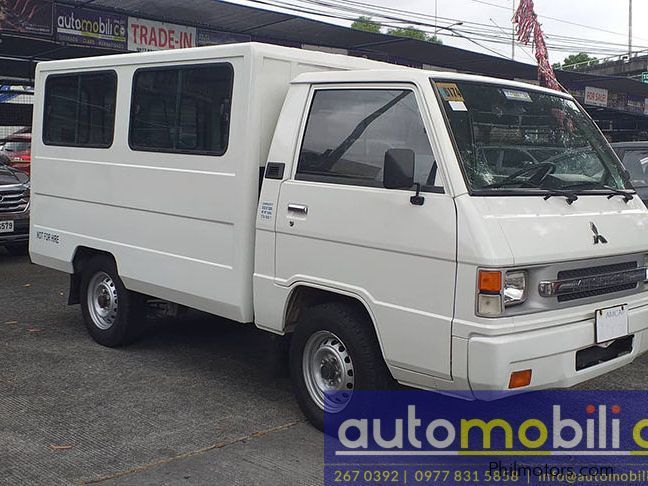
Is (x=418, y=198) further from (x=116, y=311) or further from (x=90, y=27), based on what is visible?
(x=90, y=27)

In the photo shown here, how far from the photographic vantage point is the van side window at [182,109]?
5.15m

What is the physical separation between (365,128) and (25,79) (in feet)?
50.7

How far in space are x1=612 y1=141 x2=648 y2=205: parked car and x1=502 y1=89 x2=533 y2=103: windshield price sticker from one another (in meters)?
4.12

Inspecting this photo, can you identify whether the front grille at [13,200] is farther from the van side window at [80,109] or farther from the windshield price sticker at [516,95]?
the windshield price sticker at [516,95]

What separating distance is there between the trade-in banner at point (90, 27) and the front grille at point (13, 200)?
8.32ft

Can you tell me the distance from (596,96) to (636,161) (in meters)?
14.3

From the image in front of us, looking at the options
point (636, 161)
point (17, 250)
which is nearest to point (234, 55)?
point (636, 161)

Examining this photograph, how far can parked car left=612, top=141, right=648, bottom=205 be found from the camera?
8445mm

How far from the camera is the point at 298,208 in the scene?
185 inches

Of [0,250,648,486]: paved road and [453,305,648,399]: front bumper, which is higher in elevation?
[453,305,648,399]: front bumper

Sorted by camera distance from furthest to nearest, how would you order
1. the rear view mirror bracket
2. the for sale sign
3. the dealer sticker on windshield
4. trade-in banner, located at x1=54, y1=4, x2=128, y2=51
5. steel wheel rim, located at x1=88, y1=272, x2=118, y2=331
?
the for sale sign
trade-in banner, located at x1=54, y1=4, x2=128, y2=51
the dealer sticker on windshield
steel wheel rim, located at x1=88, y1=272, x2=118, y2=331
the rear view mirror bracket

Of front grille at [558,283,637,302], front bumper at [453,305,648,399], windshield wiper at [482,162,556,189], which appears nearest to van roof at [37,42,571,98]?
windshield wiper at [482,162,556,189]

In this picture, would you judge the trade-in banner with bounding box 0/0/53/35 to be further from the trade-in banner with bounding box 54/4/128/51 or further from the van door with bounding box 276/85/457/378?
the van door with bounding box 276/85/457/378

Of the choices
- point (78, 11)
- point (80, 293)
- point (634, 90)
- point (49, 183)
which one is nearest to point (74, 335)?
point (80, 293)
